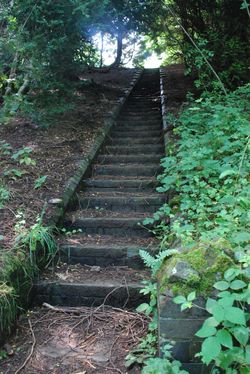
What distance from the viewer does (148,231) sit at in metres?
4.60

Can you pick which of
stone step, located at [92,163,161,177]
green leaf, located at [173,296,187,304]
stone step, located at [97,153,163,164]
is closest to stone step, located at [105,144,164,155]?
stone step, located at [97,153,163,164]

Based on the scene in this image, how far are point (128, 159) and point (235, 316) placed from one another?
4.58 m

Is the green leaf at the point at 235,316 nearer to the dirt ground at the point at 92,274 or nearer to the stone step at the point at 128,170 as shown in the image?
the dirt ground at the point at 92,274

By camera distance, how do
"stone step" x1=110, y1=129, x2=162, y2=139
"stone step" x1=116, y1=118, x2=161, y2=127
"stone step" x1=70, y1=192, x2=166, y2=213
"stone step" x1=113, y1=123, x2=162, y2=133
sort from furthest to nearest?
"stone step" x1=116, y1=118, x2=161, y2=127, "stone step" x1=113, y1=123, x2=162, y2=133, "stone step" x1=110, y1=129, x2=162, y2=139, "stone step" x1=70, y1=192, x2=166, y2=213

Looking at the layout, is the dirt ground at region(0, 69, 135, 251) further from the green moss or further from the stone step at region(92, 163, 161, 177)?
the green moss

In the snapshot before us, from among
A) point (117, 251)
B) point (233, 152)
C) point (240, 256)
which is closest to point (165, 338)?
point (240, 256)

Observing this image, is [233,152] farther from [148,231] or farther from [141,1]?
[141,1]

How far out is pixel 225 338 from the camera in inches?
79.8

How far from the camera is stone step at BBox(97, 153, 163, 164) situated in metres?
6.34

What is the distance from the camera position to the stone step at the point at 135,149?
21.9ft

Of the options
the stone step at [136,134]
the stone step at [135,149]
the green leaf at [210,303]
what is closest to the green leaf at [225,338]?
the green leaf at [210,303]

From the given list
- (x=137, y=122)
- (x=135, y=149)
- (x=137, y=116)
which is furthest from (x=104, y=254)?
(x=137, y=116)

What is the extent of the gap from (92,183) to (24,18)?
2803 mm

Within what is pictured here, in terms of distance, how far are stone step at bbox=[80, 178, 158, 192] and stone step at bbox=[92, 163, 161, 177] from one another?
286mm
